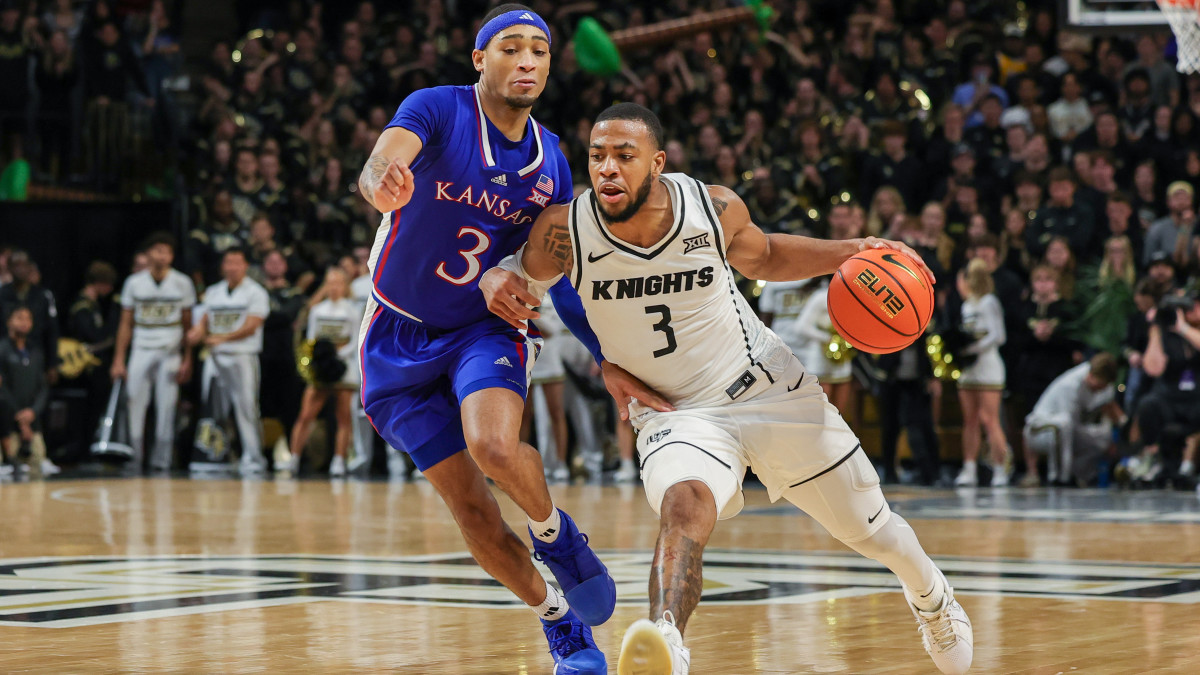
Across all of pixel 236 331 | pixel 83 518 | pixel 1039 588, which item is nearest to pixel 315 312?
pixel 236 331

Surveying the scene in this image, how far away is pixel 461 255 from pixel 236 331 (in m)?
11.6

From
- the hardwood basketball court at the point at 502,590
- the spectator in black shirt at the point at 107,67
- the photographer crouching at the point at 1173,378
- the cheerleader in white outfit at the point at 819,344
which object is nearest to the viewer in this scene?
the hardwood basketball court at the point at 502,590

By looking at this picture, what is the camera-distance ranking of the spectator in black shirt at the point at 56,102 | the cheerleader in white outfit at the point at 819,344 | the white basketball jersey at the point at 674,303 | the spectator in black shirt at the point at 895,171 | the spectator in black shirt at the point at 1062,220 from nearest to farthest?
the white basketball jersey at the point at 674,303 < the cheerleader in white outfit at the point at 819,344 < the spectator in black shirt at the point at 1062,220 < the spectator in black shirt at the point at 895,171 < the spectator in black shirt at the point at 56,102

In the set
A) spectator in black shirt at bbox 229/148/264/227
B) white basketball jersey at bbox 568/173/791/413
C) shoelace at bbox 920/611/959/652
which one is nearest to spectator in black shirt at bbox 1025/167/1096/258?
spectator in black shirt at bbox 229/148/264/227

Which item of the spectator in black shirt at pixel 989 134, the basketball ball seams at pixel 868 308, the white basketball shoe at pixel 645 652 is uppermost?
the spectator in black shirt at pixel 989 134

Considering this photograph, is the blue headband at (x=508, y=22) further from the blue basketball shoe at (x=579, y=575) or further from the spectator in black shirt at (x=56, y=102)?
the spectator in black shirt at (x=56, y=102)

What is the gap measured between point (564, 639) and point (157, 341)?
1242cm

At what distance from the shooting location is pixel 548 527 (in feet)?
17.1

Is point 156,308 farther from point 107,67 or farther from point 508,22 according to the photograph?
point 508,22

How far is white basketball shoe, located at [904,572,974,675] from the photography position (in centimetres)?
504

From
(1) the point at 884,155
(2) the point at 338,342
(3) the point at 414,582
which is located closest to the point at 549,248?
(3) the point at 414,582

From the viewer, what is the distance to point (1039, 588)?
7273mm

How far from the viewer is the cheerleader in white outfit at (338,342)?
15977 millimetres

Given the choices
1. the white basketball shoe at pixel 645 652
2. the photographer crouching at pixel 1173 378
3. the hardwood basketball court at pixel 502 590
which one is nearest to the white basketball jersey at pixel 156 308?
the hardwood basketball court at pixel 502 590
